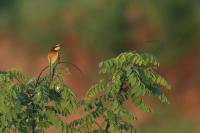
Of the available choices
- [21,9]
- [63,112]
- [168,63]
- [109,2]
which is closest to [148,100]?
[168,63]

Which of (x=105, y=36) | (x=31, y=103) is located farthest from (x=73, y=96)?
(x=105, y=36)

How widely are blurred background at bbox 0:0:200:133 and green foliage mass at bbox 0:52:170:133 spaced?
13.2m

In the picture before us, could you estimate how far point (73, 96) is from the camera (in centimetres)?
734

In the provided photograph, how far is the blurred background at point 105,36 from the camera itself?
2247 cm

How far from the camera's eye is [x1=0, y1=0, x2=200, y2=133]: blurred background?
22.5 m

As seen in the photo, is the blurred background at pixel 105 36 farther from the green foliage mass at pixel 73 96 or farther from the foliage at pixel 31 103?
the foliage at pixel 31 103

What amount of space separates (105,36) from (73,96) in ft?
52.5

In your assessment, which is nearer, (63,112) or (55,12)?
(63,112)

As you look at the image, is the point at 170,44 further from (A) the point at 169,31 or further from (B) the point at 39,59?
(B) the point at 39,59

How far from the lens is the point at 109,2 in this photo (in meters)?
23.6

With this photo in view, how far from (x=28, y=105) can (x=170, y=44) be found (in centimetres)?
1552

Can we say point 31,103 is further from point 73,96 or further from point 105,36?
point 105,36

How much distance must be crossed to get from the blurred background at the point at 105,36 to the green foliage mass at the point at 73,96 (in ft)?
43.4

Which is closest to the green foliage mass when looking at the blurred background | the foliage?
the foliage
